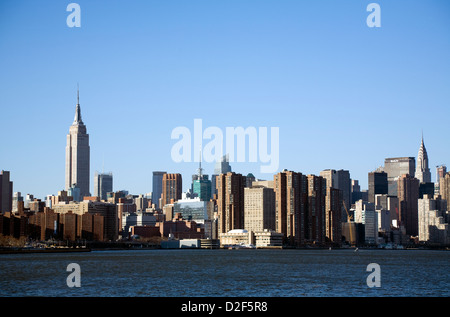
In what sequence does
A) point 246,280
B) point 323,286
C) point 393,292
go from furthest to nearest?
point 246,280
point 323,286
point 393,292

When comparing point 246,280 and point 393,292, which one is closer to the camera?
point 393,292

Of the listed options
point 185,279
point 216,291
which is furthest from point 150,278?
point 216,291
